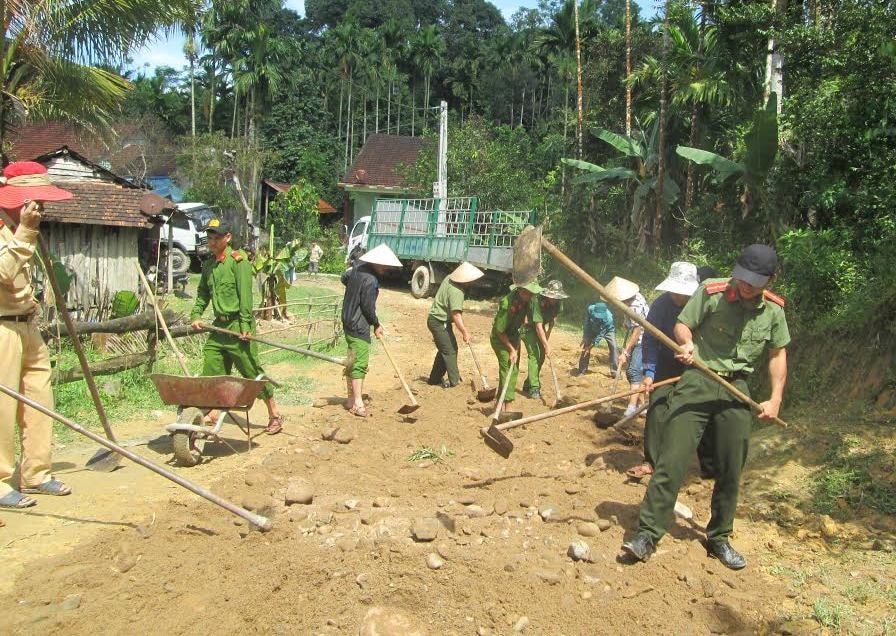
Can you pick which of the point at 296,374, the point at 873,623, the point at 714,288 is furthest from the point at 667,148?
the point at 873,623

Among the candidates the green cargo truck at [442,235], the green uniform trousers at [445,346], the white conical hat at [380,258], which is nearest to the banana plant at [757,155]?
the green cargo truck at [442,235]

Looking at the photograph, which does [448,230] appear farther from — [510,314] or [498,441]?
[498,441]

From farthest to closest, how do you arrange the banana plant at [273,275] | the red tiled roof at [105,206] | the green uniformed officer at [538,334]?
the banana plant at [273,275]
the red tiled roof at [105,206]
the green uniformed officer at [538,334]

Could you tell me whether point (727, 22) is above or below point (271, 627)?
above

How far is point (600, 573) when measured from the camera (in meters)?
4.34

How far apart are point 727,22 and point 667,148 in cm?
487

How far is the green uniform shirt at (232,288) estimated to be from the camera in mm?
6793

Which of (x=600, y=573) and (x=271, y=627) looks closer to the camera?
(x=271, y=627)

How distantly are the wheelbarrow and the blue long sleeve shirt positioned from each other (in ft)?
10.6

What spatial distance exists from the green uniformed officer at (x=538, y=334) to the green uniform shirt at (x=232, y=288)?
308 centimetres

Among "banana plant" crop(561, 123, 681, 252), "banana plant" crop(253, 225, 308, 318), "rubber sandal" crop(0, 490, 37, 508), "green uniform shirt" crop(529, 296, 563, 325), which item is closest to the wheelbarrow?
"rubber sandal" crop(0, 490, 37, 508)

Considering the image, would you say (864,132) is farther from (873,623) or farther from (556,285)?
(873,623)

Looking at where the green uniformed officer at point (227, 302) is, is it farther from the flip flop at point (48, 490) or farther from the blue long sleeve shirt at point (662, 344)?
the blue long sleeve shirt at point (662, 344)

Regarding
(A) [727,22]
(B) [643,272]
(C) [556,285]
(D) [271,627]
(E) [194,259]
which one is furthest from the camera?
(E) [194,259]
